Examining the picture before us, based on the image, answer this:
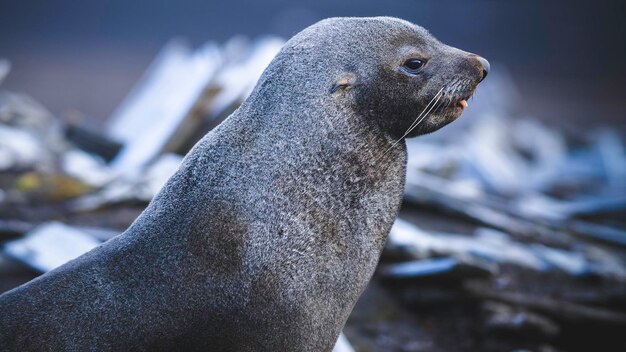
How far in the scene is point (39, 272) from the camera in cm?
318

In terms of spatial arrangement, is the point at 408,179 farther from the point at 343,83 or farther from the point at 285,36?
the point at 285,36

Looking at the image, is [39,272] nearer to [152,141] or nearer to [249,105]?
[249,105]

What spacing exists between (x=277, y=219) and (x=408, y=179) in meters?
3.69

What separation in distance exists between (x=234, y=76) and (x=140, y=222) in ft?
11.0

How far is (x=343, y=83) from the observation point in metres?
2.31

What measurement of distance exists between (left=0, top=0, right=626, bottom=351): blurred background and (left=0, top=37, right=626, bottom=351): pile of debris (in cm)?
1

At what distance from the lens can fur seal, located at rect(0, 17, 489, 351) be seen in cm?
210

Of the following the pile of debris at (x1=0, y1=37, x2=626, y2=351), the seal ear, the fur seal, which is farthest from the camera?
the pile of debris at (x1=0, y1=37, x2=626, y2=351)

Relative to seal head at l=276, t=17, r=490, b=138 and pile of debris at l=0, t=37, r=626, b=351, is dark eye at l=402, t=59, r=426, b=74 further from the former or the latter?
pile of debris at l=0, t=37, r=626, b=351

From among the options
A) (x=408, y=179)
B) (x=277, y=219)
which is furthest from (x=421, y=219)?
(x=277, y=219)

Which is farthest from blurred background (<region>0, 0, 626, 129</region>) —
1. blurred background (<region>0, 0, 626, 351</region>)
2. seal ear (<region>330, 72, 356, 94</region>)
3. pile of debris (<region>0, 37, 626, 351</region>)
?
seal ear (<region>330, 72, 356, 94</region>)

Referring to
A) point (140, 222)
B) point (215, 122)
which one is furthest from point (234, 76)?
point (140, 222)

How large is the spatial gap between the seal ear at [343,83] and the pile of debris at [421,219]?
1.31 metres

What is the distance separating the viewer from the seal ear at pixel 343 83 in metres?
2.31
